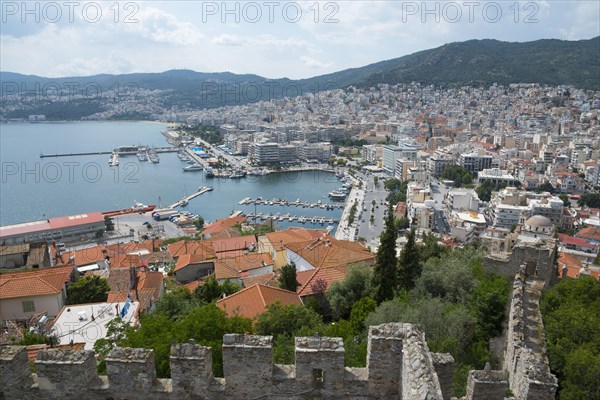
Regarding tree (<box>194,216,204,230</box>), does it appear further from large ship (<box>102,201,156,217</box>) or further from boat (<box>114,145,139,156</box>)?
boat (<box>114,145,139,156</box>)

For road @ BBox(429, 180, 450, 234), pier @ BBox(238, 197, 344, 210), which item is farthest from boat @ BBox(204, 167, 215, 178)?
road @ BBox(429, 180, 450, 234)

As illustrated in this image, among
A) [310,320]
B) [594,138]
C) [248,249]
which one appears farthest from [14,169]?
[594,138]

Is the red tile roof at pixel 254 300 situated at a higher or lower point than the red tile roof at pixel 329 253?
higher

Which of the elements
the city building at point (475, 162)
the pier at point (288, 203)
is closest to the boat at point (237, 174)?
the pier at point (288, 203)

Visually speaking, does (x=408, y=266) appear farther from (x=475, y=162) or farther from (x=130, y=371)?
(x=475, y=162)

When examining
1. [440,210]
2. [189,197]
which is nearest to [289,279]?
[440,210]

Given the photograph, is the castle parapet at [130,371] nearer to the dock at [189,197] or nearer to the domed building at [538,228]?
the domed building at [538,228]
